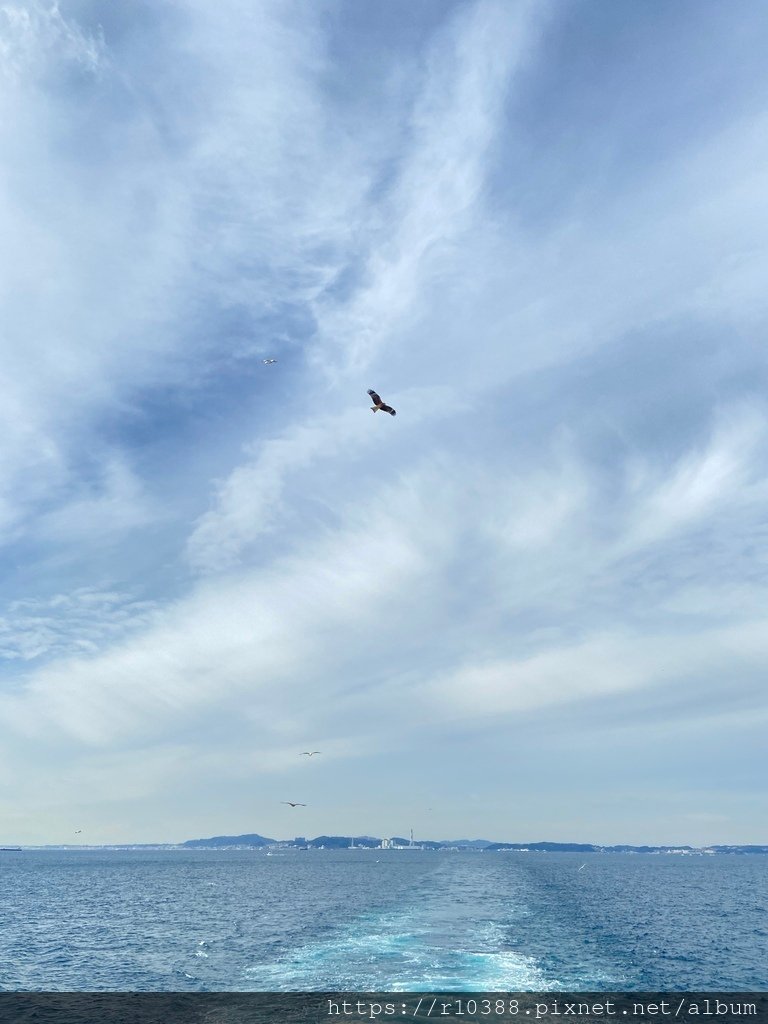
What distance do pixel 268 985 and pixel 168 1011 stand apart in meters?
8.68

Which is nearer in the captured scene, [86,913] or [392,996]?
[392,996]

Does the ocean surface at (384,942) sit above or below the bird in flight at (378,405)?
below

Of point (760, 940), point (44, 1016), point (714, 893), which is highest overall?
point (44, 1016)

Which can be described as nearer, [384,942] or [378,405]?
[378,405]

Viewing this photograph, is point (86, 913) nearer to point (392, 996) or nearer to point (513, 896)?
point (513, 896)

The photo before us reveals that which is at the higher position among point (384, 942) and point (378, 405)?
point (378, 405)

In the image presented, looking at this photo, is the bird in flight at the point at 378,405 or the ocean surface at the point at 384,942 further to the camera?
the ocean surface at the point at 384,942

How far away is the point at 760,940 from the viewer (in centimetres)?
7444

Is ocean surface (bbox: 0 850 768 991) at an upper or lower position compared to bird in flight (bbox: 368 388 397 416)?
lower

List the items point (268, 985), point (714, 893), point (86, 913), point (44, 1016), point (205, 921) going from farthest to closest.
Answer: point (714, 893) → point (86, 913) → point (205, 921) → point (268, 985) → point (44, 1016)

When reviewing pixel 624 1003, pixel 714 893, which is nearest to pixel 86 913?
pixel 624 1003

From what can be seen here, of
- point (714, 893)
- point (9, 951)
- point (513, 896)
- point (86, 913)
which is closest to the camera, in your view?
point (9, 951)

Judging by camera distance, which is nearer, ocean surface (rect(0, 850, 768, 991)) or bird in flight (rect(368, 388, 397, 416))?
bird in flight (rect(368, 388, 397, 416))

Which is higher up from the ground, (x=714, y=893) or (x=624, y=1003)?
(x=624, y=1003)
